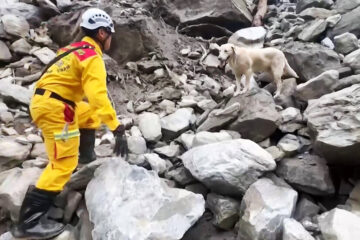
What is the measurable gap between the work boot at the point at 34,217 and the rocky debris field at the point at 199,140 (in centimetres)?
18

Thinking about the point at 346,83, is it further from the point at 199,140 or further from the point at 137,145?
the point at 137,145

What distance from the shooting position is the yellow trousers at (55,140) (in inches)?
112

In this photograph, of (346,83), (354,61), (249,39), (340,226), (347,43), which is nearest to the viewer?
(340,226)

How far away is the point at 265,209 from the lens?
2.87m

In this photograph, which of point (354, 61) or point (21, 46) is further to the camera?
point (21, 46)

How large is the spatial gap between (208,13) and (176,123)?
323cm

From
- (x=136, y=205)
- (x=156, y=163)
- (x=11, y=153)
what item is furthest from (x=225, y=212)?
(x=11, y=153)

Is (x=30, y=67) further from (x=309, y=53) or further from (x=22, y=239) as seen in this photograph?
(x=309, y=53)

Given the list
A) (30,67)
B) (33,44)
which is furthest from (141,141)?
(33,44)

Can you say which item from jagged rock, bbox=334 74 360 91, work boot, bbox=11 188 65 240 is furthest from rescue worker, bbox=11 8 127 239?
jagged rock, bbox=334 74 360 91

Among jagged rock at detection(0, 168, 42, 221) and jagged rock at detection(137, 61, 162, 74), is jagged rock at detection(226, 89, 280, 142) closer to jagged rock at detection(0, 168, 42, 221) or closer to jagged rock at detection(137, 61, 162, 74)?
jagged rock at detection(137, 61, 162, 74)

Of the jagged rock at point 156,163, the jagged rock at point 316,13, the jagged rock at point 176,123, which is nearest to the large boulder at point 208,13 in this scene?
the jagged rock at point 316,13

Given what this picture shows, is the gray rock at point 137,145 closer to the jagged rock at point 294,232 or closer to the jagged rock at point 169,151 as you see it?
the jagged rock at point 169,151

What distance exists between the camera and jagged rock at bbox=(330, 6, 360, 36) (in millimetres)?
5465
